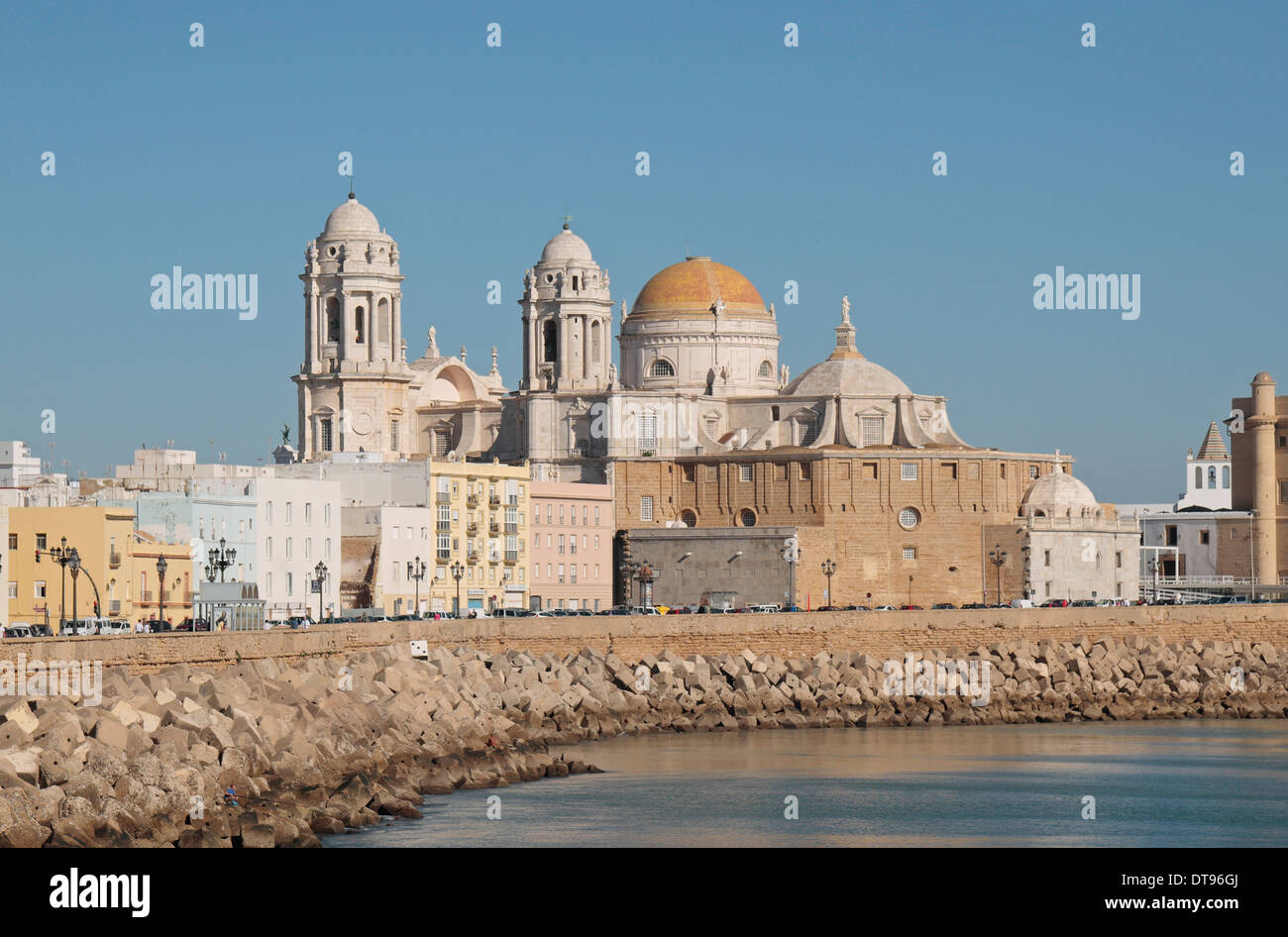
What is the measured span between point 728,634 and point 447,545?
63.2 feet

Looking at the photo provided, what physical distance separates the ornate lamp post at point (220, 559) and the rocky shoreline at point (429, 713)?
7769 mm

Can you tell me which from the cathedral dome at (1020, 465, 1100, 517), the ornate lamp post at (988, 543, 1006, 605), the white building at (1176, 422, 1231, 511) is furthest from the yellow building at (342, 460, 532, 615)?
the white building at (1176, 422, 1231, 511)

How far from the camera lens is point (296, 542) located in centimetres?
6588

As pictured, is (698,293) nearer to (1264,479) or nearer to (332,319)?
(332,319)

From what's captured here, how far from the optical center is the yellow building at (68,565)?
2131 inches

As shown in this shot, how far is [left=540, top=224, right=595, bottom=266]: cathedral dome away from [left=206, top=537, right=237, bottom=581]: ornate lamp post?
29.6m

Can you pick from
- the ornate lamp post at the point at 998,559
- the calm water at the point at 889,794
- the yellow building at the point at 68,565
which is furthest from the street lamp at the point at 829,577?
the yellow building at the point at 68,565

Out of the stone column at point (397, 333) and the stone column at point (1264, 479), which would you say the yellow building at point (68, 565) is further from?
the stone column at point (1264, 479)

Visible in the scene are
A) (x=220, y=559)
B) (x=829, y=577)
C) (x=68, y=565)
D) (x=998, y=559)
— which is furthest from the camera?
(x=998, y=559)

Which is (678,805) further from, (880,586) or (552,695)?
(880,586)

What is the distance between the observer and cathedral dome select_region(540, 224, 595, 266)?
89.1 meters

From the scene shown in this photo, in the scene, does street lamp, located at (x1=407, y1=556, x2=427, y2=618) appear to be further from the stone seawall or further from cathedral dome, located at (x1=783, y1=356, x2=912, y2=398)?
cathedral dome, located at (x1=783, y1=356, x2=912, y2=398)

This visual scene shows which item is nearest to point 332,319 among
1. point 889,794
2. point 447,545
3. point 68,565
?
point 447,545
